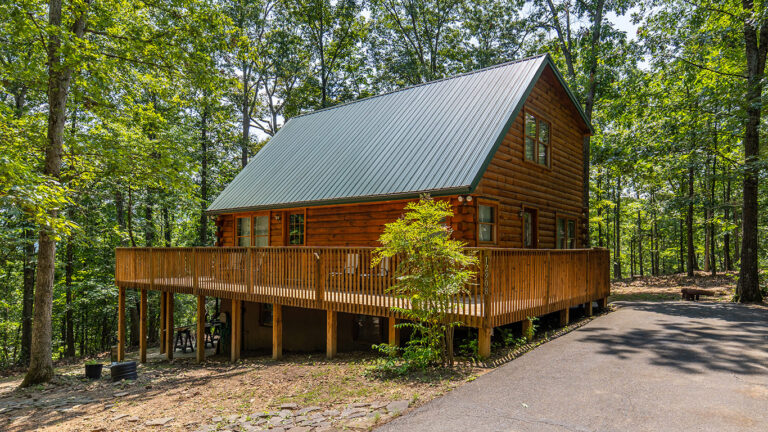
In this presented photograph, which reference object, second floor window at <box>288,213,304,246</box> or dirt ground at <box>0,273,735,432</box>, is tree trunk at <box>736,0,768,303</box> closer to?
dirt ground at <box>0,273,735,432</box>

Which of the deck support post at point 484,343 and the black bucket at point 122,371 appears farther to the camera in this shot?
the black bucket at point 122,371

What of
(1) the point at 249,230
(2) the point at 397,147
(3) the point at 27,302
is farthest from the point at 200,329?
(3) the point at 27,302

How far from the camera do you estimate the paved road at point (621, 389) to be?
13.6 ft

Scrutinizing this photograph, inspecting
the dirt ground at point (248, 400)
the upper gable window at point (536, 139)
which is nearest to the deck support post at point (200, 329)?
the dirt ground at point (248, 400)

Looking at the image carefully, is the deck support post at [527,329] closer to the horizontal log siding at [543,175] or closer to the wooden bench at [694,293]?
the horizontal log siding at [543,175]

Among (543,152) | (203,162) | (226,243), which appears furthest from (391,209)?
(203,162)

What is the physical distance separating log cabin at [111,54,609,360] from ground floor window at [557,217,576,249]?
0.07 m

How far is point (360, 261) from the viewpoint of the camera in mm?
8047

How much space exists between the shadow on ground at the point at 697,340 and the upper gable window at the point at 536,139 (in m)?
5.14

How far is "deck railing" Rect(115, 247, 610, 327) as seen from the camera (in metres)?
6.68

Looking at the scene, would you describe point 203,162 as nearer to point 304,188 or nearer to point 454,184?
point 304,188

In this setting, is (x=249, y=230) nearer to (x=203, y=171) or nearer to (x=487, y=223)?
(x=487, y=223)

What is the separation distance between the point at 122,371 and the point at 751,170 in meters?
17.7

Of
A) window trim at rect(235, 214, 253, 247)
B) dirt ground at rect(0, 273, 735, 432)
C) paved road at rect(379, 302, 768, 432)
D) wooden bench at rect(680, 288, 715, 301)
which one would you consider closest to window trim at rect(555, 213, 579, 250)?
wooden bench at rect(680, 288, 715, 301)
